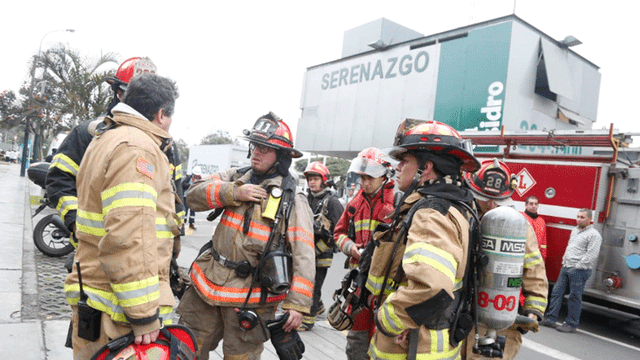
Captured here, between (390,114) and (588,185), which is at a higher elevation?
(390,114)

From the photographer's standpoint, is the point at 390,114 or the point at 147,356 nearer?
the point at 147,356

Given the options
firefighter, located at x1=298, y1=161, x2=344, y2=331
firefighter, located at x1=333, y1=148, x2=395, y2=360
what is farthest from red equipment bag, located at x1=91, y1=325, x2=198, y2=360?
firefighter, located at x1=298, y1=161, x2=344, y2=331

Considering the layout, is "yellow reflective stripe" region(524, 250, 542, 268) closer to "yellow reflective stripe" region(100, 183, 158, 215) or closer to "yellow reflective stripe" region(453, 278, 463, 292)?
"yellow reflective stripe" region(453, 278, 463, 292)

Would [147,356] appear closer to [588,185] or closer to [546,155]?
[588,185]

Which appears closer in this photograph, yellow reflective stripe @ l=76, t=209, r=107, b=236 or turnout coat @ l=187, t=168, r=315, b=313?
yellow reflective stripe @ l=76, t=209, r=107, b=236

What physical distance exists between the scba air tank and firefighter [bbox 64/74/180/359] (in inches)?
60.6

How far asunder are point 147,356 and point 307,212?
131cm

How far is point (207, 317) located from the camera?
271 cm

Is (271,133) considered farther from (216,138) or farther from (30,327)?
(216,138)

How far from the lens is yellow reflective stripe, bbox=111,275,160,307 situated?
5.73 ft

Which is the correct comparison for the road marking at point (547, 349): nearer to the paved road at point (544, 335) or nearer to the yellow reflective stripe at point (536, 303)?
the paved road at point (544, 335)

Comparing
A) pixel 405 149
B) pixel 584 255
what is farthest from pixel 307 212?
pixel 584 255

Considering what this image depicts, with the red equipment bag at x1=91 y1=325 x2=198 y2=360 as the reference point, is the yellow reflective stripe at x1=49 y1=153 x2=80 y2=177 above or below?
above

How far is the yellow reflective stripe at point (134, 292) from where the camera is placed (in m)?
1.75
